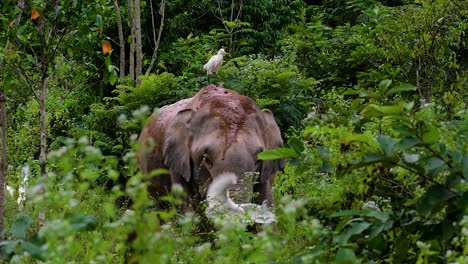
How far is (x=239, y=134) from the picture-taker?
895 centimetres

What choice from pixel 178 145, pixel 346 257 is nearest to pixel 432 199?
pixel 346 257

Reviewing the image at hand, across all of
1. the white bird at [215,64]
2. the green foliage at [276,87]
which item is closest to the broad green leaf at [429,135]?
the green foliage at [276,87]

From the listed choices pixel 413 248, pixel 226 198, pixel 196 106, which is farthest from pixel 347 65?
pixel 413 248

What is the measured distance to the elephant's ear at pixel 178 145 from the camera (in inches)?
357

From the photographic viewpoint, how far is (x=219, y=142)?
8906mm

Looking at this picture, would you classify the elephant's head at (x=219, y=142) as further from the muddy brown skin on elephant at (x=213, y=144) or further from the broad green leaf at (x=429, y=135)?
the broad green leaf at (x=429, y=135)

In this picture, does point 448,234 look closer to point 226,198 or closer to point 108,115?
point 226,198

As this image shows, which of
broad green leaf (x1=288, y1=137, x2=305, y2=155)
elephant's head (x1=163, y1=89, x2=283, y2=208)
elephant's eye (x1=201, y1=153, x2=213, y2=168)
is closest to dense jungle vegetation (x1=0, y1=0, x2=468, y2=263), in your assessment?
broad green leaf (x1=288, y1=137, x2=305, y2=155)

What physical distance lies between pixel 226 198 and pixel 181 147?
1.73 metres

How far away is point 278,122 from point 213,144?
3.96 meters

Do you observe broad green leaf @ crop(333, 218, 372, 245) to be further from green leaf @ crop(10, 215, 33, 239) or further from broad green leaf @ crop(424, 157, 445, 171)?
green leaf @ crop(10, 215, 33, 239)

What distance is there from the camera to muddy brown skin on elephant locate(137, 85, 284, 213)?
878 centimetres

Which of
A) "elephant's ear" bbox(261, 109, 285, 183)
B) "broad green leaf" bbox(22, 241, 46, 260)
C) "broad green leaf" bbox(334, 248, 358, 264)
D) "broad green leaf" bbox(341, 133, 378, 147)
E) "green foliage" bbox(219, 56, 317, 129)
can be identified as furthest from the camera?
"green foliage" bbox(219, 56, 317, 129)

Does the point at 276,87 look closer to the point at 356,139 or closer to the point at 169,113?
the point at 169,113
